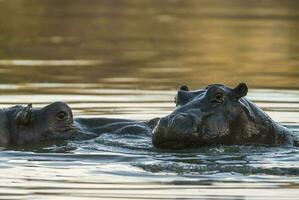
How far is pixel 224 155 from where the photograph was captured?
10.3m

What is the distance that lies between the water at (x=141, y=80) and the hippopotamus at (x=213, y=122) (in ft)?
0.42

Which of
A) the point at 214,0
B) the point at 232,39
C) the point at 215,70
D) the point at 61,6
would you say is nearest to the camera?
the point at 215,70

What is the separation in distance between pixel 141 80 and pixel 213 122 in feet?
24.7

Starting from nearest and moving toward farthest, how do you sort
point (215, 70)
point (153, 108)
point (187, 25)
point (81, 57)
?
1. point (153, 108)
2. point (215, 70)
3. point (81, 57)
4. point (187, 25)

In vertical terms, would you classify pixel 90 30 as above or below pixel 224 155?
above

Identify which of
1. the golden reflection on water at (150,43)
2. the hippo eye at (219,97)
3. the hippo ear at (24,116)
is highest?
the golden reflection on water at (150,43)

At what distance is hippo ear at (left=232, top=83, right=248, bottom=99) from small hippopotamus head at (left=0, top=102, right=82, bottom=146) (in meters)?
1.73

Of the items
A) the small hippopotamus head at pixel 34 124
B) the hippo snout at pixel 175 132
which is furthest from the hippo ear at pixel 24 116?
the hippo snout at pixel 175 132

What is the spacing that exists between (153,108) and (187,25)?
18750 mm

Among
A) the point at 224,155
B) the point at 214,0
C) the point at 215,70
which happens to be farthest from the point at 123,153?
the point at 214,0

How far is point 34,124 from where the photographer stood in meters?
11.1

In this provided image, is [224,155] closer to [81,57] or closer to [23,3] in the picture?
[81,57]

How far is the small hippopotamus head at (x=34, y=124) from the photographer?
11.0 metres

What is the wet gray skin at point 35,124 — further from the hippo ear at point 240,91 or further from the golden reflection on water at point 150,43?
the golden reflection on water at point 150,43
